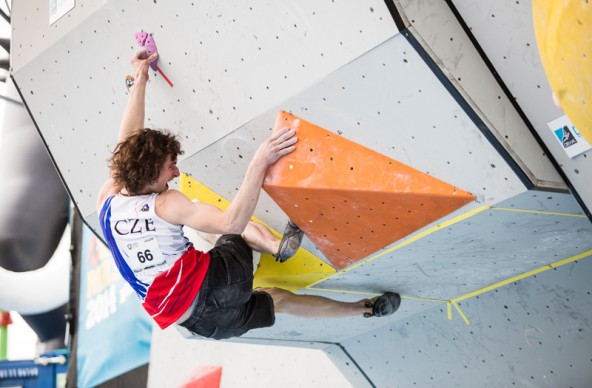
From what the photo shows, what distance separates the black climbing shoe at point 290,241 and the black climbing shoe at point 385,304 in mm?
608

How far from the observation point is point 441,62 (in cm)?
208

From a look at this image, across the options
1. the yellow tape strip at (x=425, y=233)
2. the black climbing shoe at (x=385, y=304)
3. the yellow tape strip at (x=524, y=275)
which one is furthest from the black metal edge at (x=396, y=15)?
the black climbing shoe at (x=385, y=304)

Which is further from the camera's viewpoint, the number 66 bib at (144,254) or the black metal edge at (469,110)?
the number 66 bib at (144,254)

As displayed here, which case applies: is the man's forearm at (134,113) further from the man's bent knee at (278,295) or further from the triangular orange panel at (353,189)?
the man's bent knee at (278,295)

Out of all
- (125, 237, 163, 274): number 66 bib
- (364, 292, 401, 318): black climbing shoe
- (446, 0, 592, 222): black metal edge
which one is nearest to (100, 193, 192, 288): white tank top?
(125, 237, 163, 274): number 66 bib

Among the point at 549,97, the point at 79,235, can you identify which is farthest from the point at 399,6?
the point at 79,235

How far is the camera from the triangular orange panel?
2.34 m

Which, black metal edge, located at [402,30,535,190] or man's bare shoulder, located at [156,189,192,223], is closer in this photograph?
black metal edge, located at [402,30,535,190]

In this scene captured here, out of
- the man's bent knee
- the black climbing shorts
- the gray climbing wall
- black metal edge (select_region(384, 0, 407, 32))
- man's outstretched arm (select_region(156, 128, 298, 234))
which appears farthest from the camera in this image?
the man's bent knee

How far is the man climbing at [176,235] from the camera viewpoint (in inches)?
97.3

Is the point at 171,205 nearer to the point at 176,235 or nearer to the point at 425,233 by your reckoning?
the point at 176,235

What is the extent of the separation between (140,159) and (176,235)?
290mm

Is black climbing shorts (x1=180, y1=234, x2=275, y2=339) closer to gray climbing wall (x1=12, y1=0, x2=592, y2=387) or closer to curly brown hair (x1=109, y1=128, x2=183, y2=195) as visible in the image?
gray climbing wall (x1=12, y1=0, x2=592, y2=387)

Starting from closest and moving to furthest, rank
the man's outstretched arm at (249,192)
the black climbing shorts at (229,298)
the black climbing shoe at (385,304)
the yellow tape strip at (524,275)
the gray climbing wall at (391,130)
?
1. the gray climbing wall at (391,130)
2. the man's outstretched arm at (249,192)
3. the black climbing shorts at (229,298)
4. the yellow tape strip at (524,275)
5. the black climbing shoe at (385,304)
